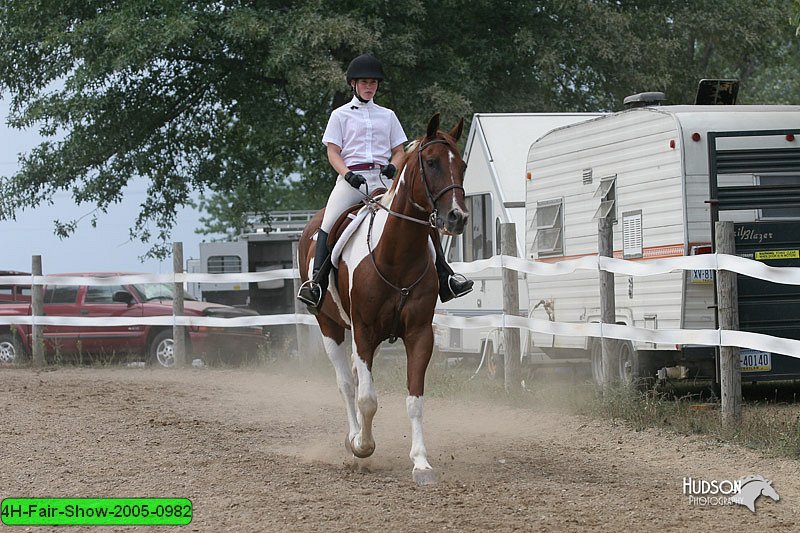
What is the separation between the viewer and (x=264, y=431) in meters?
10.7

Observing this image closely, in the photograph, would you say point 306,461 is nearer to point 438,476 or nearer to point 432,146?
point 438,476

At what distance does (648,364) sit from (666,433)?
2764mm

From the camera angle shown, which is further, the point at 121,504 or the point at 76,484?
the point at 76,484

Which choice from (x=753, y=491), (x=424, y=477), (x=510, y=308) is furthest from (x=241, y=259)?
(x=753, y=491)

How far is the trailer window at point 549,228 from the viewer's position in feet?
47.5

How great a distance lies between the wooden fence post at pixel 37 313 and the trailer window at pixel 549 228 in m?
8.24

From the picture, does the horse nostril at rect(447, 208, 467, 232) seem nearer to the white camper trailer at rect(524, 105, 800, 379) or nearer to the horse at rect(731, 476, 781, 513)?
the horse at rect(731, 476, 781, 513)

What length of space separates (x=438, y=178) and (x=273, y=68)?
15.1 meters

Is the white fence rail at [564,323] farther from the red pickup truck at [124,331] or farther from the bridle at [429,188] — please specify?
the bridle at [429,188]

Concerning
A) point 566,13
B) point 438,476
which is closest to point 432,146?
point 438,476

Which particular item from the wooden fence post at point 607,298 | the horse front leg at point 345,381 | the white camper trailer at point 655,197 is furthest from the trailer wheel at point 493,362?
the horse front leg at point 345,381

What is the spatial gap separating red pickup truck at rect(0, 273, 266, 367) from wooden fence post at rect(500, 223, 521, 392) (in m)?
6.33

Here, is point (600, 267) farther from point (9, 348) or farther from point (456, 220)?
point (9, 348)

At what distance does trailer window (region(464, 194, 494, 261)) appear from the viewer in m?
16.4
